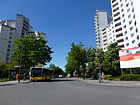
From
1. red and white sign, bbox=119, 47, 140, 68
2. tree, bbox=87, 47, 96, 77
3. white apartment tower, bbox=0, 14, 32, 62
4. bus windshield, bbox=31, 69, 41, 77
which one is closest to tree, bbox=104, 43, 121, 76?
tree, bbox=87, 47, 96, 77

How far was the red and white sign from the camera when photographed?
23.3 metres

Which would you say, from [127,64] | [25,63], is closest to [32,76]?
[25,63]

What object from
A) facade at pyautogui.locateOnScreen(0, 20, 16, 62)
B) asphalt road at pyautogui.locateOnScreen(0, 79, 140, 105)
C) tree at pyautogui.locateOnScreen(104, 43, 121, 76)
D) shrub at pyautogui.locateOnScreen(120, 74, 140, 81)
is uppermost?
facade at pyautogui.locateOnScreen(0, 20, 16, 62)

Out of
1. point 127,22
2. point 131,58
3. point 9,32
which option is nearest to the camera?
point 131,58

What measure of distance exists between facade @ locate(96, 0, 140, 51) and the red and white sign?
905 inches

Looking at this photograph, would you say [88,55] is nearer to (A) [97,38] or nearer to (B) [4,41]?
(A) [97,38]

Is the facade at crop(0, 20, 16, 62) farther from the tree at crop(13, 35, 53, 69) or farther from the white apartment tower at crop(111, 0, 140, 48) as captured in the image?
the white apartment tower at crop(111, 0, 140, 48)

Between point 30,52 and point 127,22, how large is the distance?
43125 millimetres

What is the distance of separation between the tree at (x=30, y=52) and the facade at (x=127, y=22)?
33003 millimetres

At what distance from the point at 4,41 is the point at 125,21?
68.4 m

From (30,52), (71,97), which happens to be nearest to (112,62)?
(30,52)

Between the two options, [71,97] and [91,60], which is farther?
[91,60]

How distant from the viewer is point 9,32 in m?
79.5

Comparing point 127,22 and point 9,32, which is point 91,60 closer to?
point 127,22
